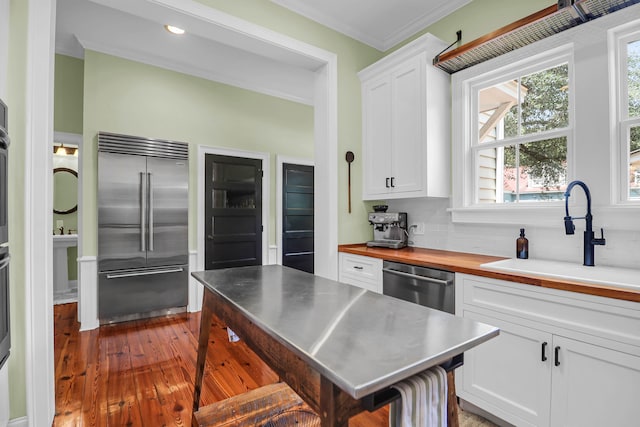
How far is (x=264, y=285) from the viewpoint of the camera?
1.47m

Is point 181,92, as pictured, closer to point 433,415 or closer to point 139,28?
point 139,28

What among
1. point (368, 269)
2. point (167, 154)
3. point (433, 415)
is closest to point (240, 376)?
point (368, 269)

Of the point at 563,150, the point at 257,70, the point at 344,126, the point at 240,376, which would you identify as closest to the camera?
the point at 563,150

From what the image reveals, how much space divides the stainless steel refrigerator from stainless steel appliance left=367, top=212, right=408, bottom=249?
2410 millimetres

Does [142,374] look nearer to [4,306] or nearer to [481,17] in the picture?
[4,306]

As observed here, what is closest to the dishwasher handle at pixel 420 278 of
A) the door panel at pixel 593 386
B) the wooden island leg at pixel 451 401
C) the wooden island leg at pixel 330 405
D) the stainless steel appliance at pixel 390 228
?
the stainless steel appliance at pixel 390 228

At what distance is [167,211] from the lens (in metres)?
3.77

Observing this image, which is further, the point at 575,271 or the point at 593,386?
the point at 575,271

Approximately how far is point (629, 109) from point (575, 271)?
3.39 ft

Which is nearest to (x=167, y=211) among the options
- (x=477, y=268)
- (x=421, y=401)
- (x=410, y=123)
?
(x=410, y=123)

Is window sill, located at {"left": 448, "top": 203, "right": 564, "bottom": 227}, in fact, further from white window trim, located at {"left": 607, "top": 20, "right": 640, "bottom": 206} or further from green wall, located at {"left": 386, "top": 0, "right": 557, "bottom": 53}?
green wall, located at {"left": 386, "top": 0, "right": 557, "bottom": 53}

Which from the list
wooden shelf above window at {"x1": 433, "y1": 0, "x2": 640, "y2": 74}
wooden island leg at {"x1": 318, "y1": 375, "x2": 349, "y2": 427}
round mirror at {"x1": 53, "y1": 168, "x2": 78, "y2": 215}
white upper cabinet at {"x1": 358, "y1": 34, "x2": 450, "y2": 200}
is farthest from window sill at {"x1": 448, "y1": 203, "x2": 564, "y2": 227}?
round mirror at {"x1": 53, "y1": 168, "x2": 78, "y2": 215}

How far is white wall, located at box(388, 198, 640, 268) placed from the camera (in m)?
1.83

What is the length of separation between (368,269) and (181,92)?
10.7 ft
